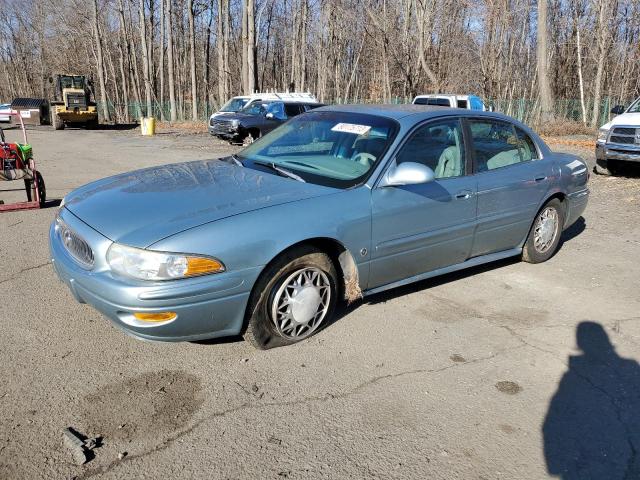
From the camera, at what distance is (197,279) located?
3.08 metres

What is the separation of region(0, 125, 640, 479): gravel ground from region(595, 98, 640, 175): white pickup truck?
700 cm

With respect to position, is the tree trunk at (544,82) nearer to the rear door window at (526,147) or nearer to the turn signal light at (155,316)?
the rear door window at (526,147)

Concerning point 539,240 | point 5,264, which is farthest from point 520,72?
point 5,264

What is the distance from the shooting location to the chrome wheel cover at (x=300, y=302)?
3521mm

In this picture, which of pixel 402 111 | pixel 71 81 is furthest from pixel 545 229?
pixel 71 81

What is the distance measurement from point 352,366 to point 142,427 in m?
1.35

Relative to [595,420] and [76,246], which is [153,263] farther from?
[595,420]

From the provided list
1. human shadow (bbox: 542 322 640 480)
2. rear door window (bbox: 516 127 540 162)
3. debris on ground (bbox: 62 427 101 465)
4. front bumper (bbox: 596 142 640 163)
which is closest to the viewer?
debris on ground (bbox: 62 427 101 465)

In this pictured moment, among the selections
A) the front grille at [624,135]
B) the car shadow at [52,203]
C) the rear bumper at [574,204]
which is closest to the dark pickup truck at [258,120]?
the front grille at [624,135]

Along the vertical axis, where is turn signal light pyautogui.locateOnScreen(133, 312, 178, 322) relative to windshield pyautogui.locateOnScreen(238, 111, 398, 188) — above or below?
below

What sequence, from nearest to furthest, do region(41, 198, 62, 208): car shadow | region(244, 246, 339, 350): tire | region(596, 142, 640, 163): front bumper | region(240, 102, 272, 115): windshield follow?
region(244, 246, 339, 350): tire
region(41, 198, 62, 208): car shadow
region(596, 142, 640, 163): front bumper
region(240, 102, 272, 115): windshield

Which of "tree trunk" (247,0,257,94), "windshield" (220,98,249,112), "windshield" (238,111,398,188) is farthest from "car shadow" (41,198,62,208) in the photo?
"tree trunk" (247,0,257,94)

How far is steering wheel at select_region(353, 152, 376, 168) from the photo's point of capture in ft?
13.3

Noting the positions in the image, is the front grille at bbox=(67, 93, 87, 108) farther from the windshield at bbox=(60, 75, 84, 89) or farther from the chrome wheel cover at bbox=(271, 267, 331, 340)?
the chrome wheel cover at bbox=(271, 267, 331, 340)
